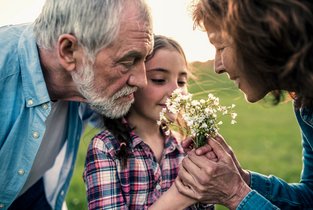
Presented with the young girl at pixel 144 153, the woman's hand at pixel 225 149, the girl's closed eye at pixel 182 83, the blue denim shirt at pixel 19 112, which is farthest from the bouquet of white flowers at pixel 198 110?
the blue denim shirt at pixel 19 112

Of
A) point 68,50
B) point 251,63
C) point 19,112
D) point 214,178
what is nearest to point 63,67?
point 68,50

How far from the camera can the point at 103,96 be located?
4559 mm

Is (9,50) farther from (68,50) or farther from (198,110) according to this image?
(198,110)

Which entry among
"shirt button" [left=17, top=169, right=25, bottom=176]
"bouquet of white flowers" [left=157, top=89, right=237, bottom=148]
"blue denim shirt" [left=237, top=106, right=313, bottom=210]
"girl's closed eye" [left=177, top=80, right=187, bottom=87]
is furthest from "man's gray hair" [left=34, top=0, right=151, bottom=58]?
"blue denim shirt" [left=237, top=106, right=313, bottom=210]

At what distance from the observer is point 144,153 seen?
180 inches

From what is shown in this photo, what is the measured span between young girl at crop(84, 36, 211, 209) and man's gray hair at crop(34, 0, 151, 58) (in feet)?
1.42

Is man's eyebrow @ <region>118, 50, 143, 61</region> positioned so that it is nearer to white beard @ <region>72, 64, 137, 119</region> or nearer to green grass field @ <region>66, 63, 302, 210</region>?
white beard @ <region>72, 64, 137, 119</region>

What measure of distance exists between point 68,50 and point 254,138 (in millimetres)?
11954

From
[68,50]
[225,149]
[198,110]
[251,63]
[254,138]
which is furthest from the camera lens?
[254,138]

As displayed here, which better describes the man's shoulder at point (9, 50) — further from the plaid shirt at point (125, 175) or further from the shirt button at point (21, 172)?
the plaid shirt at point (125, 175)

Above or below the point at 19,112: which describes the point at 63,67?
above

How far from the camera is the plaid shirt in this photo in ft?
14.0

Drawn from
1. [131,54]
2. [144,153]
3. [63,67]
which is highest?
[131,54]

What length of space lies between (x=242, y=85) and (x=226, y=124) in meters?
15.1
